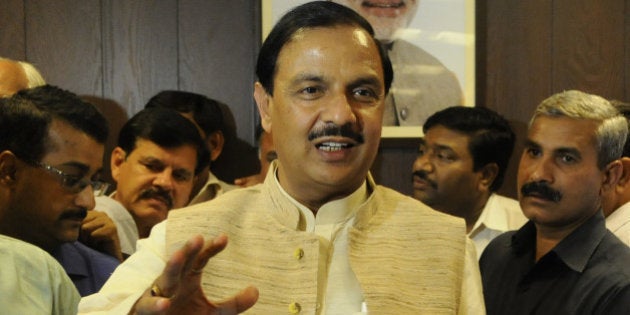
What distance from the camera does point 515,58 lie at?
3.73m

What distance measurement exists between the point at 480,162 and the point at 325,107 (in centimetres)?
213

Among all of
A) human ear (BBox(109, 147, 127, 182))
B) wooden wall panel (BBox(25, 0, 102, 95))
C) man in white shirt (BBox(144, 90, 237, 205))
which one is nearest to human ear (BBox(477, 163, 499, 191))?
man in white shirt (BBox(144, 90, 237, 205))

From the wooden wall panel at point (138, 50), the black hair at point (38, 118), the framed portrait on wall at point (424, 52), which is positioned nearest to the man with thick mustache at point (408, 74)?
the framed portrait on wall at point (424, 52)

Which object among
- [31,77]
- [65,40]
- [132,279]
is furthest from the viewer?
[65,40]

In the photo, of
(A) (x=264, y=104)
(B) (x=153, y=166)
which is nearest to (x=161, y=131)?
(B) (x=153, y=166)

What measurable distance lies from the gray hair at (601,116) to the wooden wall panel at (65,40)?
6.31ft

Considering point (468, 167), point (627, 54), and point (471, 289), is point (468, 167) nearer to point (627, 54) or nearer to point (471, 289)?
point (627, 54)

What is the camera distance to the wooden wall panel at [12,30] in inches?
141

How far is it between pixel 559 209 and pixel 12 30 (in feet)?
7.56

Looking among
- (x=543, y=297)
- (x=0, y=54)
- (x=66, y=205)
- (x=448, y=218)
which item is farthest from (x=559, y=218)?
(x=0, y=54)

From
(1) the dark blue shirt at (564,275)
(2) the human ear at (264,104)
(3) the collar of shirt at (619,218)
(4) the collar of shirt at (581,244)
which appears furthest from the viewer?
(3) the collar of shirt at (619,218)

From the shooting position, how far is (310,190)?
5.37ft

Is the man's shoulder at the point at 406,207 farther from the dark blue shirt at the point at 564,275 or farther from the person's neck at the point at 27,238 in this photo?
the person's neck at the point at 27,238

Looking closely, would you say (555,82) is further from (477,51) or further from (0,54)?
(0,54)
